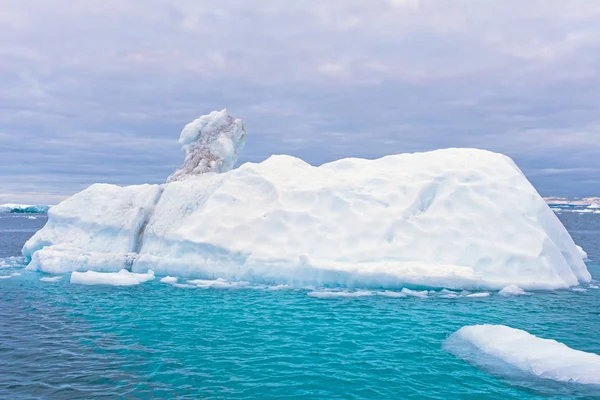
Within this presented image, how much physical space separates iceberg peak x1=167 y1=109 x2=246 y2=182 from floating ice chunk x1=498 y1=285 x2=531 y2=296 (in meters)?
18.3

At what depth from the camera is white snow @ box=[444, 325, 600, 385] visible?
31.0ft

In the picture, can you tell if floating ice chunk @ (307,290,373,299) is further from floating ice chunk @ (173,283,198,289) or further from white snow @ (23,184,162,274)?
white snow @ (23,184,162,274)

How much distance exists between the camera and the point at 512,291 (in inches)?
686

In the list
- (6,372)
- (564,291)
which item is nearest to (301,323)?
(6,372)

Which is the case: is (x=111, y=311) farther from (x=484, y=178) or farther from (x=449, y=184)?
(x=484, y=178)

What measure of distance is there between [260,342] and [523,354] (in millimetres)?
5876

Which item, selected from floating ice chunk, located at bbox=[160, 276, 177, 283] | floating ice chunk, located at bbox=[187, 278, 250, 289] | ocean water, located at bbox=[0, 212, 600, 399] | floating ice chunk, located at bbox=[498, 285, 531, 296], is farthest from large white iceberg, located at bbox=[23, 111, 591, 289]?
ocean water, located at bbox=[0, 212, 600, 399]

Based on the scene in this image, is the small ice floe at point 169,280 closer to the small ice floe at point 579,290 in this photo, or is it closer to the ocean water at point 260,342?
the ocean water at point 260,342

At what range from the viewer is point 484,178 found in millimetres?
21312

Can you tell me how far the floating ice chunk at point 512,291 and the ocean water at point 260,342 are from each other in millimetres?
436

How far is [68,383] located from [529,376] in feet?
29.0

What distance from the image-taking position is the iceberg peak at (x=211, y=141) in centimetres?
3028

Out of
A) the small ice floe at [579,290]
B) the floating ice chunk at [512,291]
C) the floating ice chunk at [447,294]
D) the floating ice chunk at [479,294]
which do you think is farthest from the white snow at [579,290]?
the floating ice chunk at [447,294]

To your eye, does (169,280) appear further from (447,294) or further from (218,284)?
(447,294)
